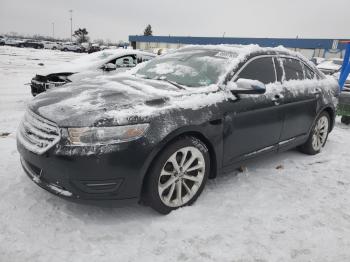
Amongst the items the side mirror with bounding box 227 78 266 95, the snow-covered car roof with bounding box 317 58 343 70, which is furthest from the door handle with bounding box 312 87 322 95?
the snow-covered car roof with bounding box 317 58 343 70

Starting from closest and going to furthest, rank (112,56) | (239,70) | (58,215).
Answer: (58,215)
(239,70)
(112,56)

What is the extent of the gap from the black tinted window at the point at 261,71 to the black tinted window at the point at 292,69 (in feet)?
1.04

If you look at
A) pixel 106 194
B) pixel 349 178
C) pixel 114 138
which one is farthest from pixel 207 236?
pixel 349 178

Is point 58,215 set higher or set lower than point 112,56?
lower

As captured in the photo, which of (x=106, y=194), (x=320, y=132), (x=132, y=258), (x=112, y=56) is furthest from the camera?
(x=112, y=56)

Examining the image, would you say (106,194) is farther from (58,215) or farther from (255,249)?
(255,249)

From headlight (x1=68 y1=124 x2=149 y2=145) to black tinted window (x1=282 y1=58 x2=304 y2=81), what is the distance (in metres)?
2.64

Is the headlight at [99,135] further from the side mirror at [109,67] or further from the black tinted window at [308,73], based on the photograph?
the side mirror at [109,67]

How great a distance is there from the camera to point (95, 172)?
8.95 ft

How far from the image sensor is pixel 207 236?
2961 mm

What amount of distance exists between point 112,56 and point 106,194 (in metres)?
5.90

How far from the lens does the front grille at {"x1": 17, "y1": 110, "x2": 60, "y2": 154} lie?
2.81m

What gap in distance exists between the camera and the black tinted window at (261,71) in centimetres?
391

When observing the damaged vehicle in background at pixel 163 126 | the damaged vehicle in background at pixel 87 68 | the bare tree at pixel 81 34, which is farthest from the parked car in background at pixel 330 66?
the bare tree at pixel 81 34
